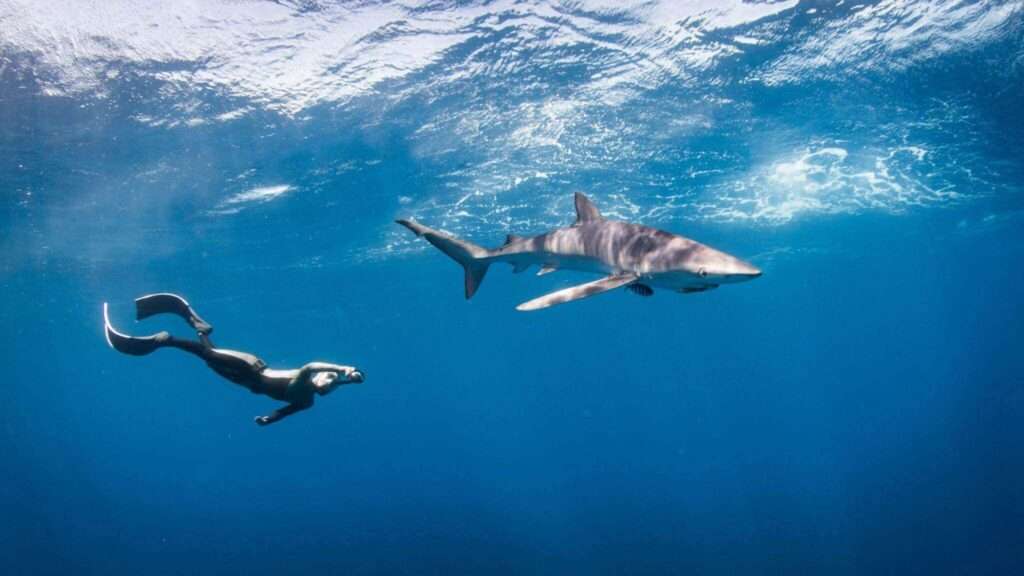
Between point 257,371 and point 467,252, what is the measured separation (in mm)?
3082

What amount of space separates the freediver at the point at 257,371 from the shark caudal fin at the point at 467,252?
233cm

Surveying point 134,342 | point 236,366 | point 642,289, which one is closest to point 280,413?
point 236,366

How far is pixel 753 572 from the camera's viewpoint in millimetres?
25750

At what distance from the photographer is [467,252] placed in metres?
7.49

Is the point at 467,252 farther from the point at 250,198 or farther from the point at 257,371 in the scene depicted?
the point at 250,198

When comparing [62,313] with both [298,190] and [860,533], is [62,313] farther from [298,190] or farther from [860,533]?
[860,533]

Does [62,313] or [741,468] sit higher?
[62,313]

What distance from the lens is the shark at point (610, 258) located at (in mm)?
4805

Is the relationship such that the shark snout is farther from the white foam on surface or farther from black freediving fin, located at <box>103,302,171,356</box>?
the white foam on surface

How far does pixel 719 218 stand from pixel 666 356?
93.0 metres

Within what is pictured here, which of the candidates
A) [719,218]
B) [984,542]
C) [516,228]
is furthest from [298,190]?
[984,542]

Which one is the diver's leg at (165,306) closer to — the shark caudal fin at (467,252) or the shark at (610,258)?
the shark at (610,258)

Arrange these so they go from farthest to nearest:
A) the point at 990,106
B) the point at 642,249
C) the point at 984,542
A: the point at 984,542 < the point at 990,106 < the point at 642,249

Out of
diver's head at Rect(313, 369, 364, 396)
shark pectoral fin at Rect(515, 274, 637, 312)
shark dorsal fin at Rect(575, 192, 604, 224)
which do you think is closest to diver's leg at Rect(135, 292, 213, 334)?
diver's head at Rect(313, 369, 364, 396)
